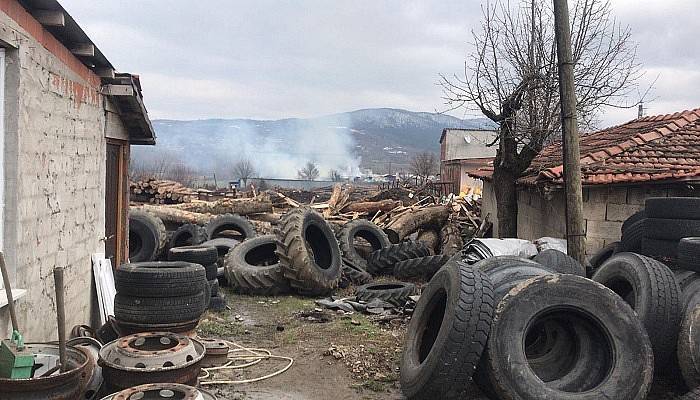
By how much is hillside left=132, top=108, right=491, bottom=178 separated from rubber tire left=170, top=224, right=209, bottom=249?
80829mm

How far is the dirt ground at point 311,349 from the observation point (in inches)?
252

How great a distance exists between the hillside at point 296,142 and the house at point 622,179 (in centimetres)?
8366

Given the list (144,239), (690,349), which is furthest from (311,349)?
(144,239)

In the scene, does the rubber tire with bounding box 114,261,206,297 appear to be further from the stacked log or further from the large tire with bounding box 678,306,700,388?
the stacked log

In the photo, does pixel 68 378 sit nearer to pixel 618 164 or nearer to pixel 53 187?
pixel 53 187

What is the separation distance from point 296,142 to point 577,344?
131838mm

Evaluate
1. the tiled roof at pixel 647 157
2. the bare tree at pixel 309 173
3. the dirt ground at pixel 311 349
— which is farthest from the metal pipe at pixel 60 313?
the bare tree at pixel 309 173

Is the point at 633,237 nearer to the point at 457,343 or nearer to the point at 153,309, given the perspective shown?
the point at 457,343

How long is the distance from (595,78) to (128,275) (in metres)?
11.8

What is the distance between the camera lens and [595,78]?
46.1ft

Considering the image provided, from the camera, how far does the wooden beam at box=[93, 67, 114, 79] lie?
7.59 metres

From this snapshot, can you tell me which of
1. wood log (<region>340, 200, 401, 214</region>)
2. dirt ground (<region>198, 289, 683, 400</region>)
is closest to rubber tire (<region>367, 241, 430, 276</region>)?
dirt ground (<region>198, 289, 683, 400</region>)

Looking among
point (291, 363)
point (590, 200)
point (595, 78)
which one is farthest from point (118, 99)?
point (595, 78)

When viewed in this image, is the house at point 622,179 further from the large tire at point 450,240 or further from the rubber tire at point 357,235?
the rubber tire at point 357,235
